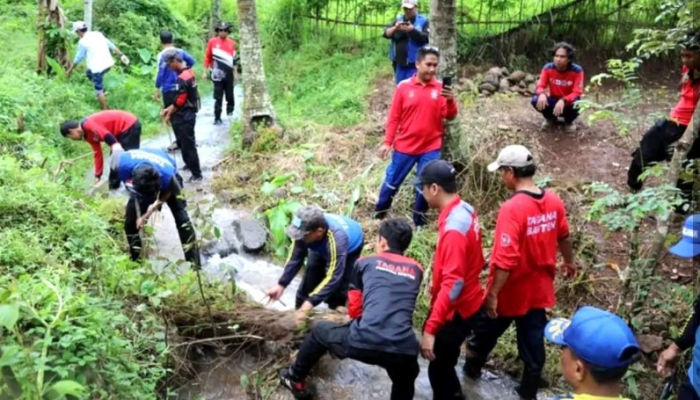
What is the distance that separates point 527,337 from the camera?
4375 millimetres

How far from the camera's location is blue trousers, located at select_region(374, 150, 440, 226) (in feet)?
21.2

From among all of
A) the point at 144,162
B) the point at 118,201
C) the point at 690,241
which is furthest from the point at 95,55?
the point at 690,241

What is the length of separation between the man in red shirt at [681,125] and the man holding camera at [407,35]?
3.30 meters

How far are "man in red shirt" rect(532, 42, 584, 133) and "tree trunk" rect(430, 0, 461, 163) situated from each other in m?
1.71

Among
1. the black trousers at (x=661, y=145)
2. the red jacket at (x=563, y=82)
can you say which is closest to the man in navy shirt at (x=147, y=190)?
the black trousers at (x=661, y=145)

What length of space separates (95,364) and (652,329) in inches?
166

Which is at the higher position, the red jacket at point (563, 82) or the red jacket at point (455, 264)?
the red jacket at point (563, 82)

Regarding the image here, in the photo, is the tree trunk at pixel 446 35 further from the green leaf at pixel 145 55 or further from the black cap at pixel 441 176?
the green leaf at pixel 145 55

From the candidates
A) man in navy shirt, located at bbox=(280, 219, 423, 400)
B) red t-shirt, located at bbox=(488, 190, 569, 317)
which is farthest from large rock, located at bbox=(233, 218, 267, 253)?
red t-shirt, located at bbox=(488, 190, 569, 317)

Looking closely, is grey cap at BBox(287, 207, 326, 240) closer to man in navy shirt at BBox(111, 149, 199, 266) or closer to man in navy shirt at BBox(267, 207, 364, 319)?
man in navy shirt at BBox(267, 207, 364, 319)

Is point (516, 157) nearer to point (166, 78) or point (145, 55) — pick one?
point (166, 78)

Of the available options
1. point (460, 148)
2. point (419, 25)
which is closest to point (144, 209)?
point (460, 148)

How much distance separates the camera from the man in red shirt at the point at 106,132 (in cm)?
723

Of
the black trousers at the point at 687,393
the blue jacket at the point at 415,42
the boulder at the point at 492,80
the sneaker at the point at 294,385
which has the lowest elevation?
the sneaker at the point at 294,385
